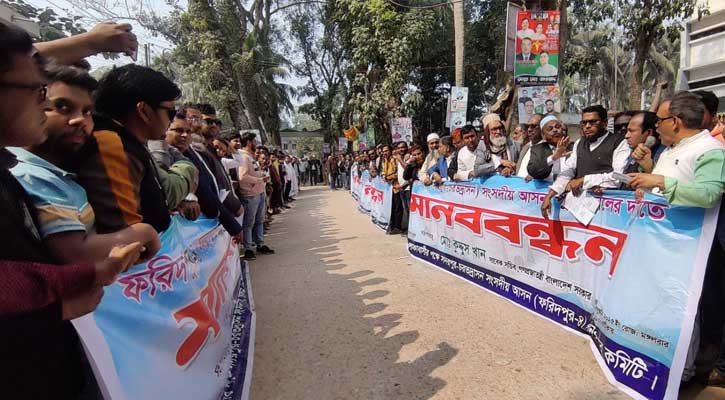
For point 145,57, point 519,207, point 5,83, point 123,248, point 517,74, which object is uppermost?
point 145,57

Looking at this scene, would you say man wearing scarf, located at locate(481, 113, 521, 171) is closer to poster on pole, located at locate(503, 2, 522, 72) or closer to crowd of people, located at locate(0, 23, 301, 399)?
poster on pole, located at locate(503, 2, 522, 72)

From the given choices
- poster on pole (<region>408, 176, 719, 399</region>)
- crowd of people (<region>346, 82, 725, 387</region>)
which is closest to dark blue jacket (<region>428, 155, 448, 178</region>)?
crowd of people (<region>346, 82, 725, 387</region>)

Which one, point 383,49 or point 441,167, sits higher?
point 383,49

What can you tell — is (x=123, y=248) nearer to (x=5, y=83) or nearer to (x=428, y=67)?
(x=5, y=83)

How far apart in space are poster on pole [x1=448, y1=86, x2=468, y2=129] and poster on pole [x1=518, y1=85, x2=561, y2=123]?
2.80 m

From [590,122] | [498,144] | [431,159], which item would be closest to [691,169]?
[590,122]

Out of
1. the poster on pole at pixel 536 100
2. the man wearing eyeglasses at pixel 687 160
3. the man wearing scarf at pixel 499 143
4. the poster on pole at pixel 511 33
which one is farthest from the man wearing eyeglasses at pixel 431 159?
the man wearing eyeglasses at pixel 687 160

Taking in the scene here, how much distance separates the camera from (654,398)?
89.1 inches

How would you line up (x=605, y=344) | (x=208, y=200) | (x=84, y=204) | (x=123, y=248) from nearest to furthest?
(x=123, y=248) < (x=84, y=204) < (x=605, y=344) < (x=208, y=200)

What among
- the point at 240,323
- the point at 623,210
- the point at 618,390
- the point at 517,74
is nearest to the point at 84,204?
the point at 240,323

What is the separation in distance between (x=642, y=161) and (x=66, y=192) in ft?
10.9

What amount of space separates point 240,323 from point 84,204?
7.49ft

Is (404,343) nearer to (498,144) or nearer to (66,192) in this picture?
(66,192)

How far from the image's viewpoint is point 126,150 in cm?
146
